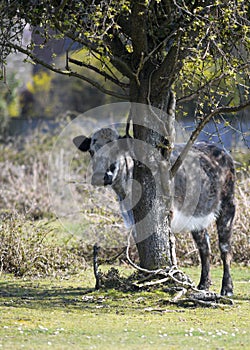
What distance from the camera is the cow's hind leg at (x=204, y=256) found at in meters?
11.8

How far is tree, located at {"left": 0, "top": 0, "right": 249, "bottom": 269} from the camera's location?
9.83 meters

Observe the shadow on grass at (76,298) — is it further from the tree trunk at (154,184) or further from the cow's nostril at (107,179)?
the cow's nostril at (107,179)

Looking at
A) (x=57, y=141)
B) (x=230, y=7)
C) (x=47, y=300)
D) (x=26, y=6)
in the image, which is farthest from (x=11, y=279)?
(x=57, y=141)

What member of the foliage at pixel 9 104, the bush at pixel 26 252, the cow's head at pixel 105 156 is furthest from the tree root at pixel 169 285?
→ the foliage at pixel 9 104

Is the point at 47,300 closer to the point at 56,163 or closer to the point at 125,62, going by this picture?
the point at 125,62

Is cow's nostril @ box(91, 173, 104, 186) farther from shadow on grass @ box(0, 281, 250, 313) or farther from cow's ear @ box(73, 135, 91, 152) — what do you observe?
shadow on grass @ box(0, 281, 250, 313)

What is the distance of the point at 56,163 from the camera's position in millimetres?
24719

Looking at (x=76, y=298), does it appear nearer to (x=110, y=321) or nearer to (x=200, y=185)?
(x=110, y=321)

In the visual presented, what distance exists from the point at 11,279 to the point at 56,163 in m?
12.1

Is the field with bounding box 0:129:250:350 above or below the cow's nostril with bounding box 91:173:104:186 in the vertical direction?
below

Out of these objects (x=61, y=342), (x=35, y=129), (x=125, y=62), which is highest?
(x=35, y=129)

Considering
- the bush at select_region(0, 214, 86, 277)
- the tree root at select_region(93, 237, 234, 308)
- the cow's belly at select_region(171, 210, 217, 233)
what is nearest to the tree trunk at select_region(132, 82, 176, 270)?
the tree root at select_region(93, 237, 234, 308)

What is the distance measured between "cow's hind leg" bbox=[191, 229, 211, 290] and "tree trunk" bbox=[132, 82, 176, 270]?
1382 millimetres

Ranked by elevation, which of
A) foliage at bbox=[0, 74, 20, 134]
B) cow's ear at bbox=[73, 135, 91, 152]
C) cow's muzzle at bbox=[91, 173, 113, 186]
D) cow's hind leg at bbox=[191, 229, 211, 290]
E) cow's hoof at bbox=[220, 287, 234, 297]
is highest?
foliage at bbox=[0, 74, 20, 134]
